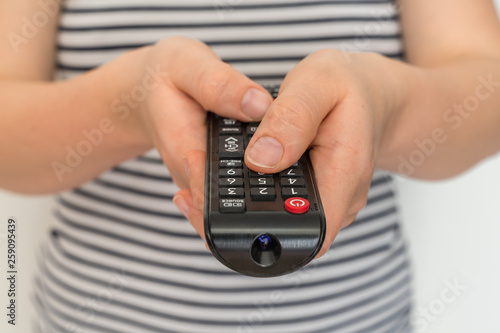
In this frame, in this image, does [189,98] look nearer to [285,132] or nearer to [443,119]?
[285,132]

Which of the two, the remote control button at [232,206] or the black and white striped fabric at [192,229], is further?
the black and white striped fabric at [192,229]

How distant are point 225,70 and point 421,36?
250mm

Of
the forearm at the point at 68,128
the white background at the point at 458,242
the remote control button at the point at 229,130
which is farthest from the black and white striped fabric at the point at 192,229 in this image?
the white background at the point at 458,242

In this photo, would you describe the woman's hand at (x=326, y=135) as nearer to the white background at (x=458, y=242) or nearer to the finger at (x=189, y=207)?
the finger at (x=189, y=207)

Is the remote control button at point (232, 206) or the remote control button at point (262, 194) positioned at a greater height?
the remote control button at point (232, 206)

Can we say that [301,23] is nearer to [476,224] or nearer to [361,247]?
[361,247]

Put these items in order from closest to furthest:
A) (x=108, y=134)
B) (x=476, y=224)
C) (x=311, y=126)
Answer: (x=311, y=126) < (x=108, y=134) < (x=476, y=224)

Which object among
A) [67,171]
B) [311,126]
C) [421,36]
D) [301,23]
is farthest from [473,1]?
[67,171]

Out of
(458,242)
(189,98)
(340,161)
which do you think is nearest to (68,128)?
(189,98)

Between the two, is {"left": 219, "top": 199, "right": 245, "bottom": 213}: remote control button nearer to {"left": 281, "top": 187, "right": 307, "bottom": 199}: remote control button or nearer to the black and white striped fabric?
{"left": 281, "top": 187, "right": 307, "bottom": 199}: remote control button

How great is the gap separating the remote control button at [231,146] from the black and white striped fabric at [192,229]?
164 millimetres

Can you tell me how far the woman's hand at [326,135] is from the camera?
31 cm

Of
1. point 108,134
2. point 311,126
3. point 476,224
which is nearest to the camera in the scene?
point 311,126

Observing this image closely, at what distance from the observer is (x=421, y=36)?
502 millimetres
